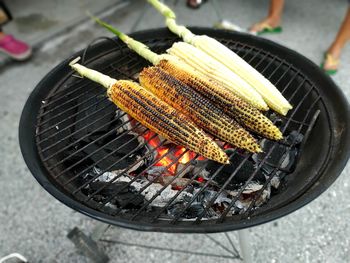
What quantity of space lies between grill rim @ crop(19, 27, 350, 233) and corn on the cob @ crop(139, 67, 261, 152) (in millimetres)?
285

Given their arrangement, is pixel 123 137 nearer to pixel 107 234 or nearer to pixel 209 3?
pixel 107 234

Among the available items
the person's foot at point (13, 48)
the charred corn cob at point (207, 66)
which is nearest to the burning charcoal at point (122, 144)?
the charred corn cob at point (207, 66)

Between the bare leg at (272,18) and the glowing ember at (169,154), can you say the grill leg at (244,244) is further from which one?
the bare leg at (272,18)

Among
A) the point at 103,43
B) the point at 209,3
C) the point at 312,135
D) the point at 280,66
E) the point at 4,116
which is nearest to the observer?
the point at 312,135

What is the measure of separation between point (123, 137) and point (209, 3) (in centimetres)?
339

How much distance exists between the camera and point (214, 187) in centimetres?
141

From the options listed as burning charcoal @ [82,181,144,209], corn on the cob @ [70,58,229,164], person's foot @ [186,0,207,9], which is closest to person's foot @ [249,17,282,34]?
person's foot @ [186,0,207,9]

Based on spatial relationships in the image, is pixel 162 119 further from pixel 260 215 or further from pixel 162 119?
pixel 260 215

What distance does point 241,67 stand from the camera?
1568mm

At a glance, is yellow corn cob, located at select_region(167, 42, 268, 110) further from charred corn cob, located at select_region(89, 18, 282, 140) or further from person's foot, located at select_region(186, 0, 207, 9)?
person's foot, located at select_region(186, 0, 207, 9)

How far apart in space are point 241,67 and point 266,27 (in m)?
2.51

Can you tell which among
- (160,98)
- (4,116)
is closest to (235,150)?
(160,98)

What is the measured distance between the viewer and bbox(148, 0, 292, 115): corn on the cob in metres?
1.49

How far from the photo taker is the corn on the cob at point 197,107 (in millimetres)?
1331
